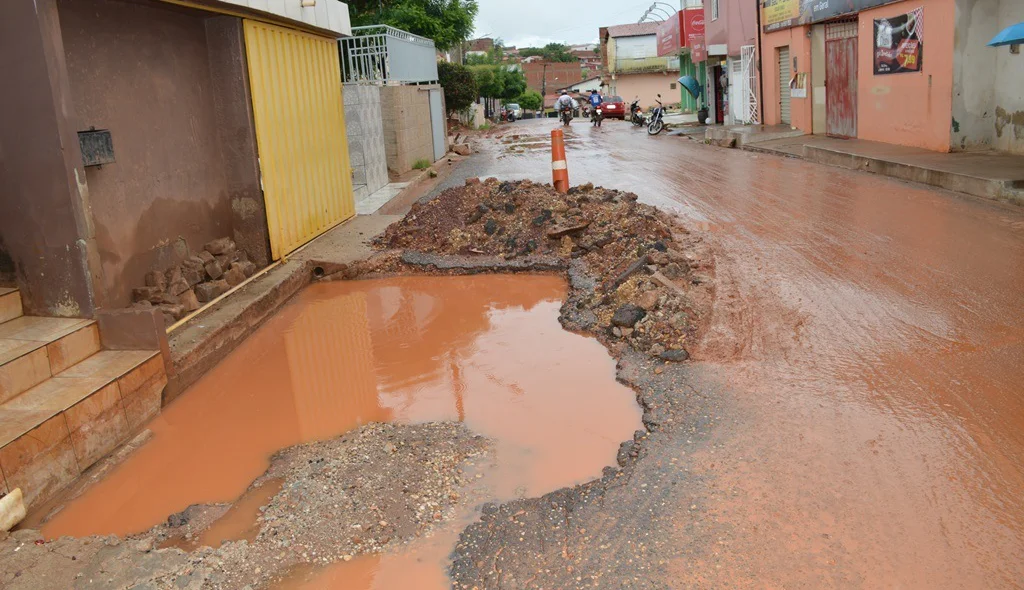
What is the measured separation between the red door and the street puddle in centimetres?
1376

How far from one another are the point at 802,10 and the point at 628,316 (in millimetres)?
18362

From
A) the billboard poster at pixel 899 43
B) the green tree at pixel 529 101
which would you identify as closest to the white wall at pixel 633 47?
the green tree at pixel 529 101

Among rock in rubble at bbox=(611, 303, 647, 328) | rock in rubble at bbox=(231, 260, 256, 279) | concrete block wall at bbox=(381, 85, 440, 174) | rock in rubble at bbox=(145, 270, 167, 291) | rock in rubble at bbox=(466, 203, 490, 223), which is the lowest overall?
rock in rubble at bbox=(611, 303, 647, 328)

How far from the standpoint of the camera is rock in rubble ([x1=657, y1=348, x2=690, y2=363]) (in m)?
5.34

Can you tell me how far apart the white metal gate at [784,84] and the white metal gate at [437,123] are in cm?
1036

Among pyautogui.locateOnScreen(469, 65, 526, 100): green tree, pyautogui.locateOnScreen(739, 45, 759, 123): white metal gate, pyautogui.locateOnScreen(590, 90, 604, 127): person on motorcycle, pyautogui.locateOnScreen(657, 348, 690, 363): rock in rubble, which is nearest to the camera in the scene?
pyautogui.locateOnScreen(657, 348, 690, 363): rock in rubble

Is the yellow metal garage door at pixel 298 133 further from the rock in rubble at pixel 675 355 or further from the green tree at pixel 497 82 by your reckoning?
the green tree at pixel 497 82

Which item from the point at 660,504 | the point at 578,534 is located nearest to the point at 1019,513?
the point at 660,504

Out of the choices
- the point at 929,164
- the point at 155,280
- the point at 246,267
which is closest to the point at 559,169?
the point at 246,267

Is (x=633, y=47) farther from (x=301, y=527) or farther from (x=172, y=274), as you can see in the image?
(x=301, y=527)

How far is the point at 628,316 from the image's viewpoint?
6.05 m

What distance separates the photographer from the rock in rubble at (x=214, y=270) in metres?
7.64

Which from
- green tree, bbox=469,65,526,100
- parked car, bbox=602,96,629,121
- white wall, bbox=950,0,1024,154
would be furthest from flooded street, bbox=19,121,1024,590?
green tree, bbox=469,65,526,100

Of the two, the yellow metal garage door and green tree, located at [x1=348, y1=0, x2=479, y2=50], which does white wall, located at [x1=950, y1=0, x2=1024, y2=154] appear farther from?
green tree, located at [x1=348, y1=0, x2=479, y2=50]
